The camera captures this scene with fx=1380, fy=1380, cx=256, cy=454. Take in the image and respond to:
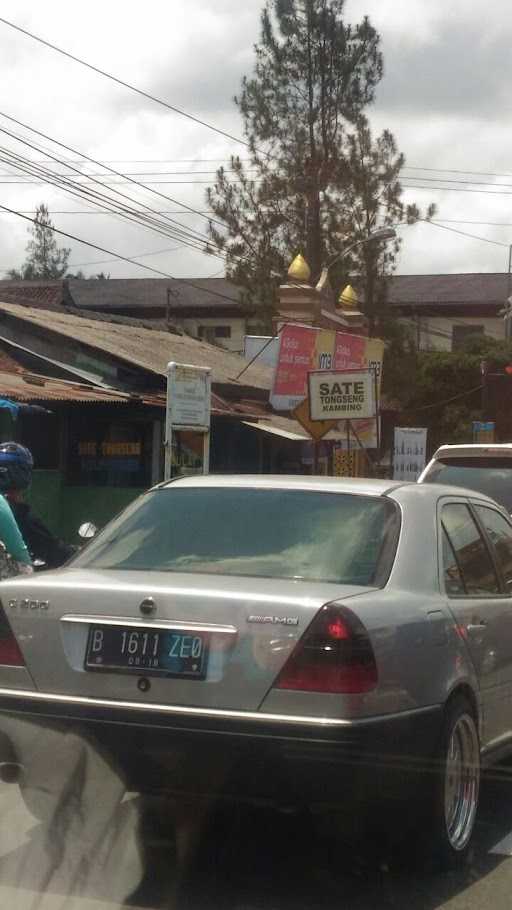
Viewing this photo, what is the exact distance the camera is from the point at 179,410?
51.4ft

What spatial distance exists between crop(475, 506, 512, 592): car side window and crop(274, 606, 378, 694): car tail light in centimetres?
202

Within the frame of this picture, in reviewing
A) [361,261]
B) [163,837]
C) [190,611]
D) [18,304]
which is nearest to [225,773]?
[190,611]

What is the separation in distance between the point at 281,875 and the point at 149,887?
1.86 feet

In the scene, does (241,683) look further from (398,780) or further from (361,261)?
(361,261)

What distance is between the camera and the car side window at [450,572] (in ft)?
18.8

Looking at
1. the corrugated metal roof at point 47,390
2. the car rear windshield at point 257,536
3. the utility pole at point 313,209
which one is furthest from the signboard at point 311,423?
the utility pole at point 313,209

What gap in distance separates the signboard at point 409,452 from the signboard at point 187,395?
1031 centimetres

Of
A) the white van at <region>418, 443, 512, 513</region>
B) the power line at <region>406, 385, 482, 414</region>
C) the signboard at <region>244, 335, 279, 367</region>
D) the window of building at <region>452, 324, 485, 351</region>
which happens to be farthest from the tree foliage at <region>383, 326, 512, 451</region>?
the white van at <region>418, 443, 512, 513</region>

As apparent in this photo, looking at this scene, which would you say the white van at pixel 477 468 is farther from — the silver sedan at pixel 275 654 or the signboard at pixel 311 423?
the signboard at pixel 311 423

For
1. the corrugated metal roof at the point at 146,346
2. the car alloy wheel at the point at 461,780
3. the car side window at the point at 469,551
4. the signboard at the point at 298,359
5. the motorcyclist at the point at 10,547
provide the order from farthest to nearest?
the signboard at the point at 298,359 → the corrugated metal roof at the point at 146,346 → the motorcyclist at the point at 10,547 → the car side window at the point at 469,551 → the car alloy wheel at the point at 461,780

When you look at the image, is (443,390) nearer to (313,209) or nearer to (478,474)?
(313,209)

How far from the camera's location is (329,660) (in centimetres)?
473

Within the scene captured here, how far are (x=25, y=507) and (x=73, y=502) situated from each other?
46.0ft

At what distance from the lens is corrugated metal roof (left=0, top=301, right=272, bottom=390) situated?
2252 centimetres
